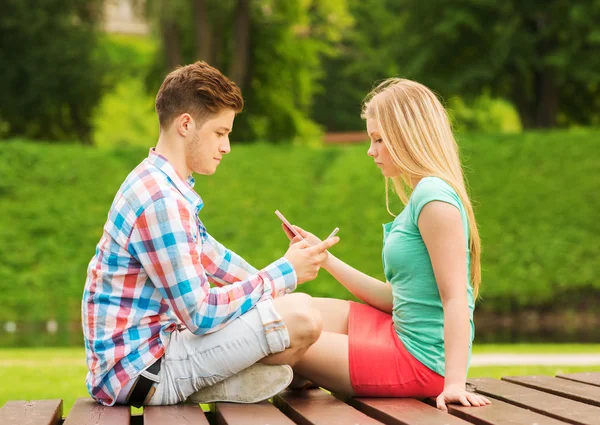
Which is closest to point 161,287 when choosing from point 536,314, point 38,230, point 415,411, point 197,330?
point 197,330

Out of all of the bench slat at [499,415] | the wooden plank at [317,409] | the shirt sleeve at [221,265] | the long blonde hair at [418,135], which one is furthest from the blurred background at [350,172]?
the bench slat at [499,415]

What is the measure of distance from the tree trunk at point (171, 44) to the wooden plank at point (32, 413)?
1518 cm

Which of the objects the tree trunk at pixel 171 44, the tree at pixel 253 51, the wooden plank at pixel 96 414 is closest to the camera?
the wooden plank at pixel 96 414

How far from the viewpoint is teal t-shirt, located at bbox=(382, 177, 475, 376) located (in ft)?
10.1

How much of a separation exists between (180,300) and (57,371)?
4230mm

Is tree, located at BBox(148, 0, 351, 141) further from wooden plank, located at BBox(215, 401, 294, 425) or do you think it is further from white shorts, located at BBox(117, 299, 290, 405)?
wooden plank, located at BBox(215, 401, 294, 425)

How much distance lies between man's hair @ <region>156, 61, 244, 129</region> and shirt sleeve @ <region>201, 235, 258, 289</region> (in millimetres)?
627

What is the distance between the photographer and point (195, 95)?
2.99 m

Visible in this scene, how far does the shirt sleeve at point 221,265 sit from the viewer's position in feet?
11.3

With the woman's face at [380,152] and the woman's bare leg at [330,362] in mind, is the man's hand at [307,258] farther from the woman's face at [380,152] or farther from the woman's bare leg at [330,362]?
the woman's face at [380,152]

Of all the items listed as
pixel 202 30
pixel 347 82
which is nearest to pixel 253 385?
pixel 202 30

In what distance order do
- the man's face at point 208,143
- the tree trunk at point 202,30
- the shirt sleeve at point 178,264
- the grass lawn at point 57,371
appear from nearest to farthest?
1. the shirt sleeve at point 178,264
2. the man's face at point 208,143
3. the grass lawn at point 57,371
4. the tree trunk at point 202,30

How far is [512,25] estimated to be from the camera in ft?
52.4

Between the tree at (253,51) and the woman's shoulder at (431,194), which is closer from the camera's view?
the woman's shoulder at (431,194)
